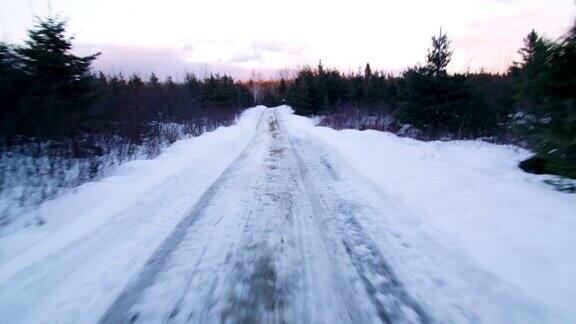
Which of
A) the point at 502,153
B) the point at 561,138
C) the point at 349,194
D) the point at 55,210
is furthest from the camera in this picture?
the point at 502,153

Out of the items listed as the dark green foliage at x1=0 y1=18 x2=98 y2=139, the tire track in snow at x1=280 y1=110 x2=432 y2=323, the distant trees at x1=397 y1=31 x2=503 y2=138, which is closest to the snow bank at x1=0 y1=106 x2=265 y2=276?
the tire track in snow at x1=280 y1=110 x2=432 y2=323

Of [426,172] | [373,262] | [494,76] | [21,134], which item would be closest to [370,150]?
[426,172]

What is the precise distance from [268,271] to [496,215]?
A: 327cm

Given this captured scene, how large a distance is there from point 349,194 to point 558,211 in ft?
9.69

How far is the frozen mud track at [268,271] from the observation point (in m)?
2.80

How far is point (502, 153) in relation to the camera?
8.97 m

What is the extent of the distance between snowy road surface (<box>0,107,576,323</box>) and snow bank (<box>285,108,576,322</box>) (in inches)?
6.5

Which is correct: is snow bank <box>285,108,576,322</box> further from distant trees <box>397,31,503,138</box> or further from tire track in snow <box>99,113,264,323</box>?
distant trees <box>397,31,503,138</box>

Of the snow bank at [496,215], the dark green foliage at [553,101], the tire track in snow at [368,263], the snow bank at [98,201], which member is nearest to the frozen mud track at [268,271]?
the tire track in snow at [368,263]

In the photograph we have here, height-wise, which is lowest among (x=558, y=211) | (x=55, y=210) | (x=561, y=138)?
(x=55, y=210)

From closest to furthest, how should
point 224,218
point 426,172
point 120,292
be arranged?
1. point 120,292
2. point 224,218
3. point 426,172

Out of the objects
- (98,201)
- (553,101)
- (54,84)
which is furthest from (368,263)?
(54,84)

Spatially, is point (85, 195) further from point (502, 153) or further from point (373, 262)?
point (502, 153)

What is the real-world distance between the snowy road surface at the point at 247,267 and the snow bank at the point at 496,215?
17cm
